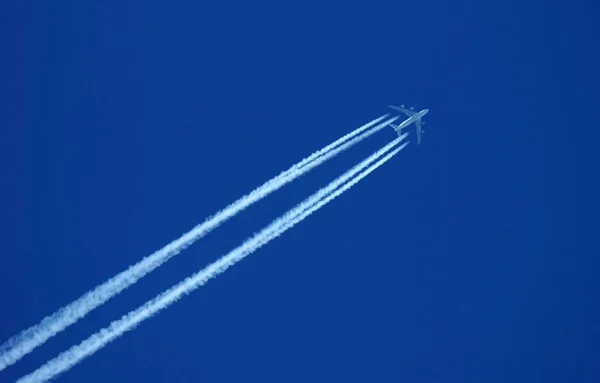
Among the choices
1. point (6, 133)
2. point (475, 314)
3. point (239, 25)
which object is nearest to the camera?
point (6, 133)

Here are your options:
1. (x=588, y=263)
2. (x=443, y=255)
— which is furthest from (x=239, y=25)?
(x=588, y=263)

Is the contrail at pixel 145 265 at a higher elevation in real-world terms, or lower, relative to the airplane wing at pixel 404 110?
lower

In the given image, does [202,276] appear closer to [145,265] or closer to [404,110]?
[145,265]

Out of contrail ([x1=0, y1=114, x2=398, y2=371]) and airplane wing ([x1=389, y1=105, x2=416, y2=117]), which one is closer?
contrail ([x1=0, y1=114, x2=398, y2=371])

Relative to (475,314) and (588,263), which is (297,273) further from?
(588,263)

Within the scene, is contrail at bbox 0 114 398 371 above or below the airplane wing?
below

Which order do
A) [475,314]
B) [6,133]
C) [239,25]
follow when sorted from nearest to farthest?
[6,133]
[239,25]
[475,314]
